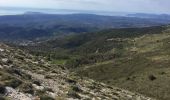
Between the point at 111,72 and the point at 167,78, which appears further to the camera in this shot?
the point at 111,72

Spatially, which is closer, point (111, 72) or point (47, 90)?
point (47, 90)

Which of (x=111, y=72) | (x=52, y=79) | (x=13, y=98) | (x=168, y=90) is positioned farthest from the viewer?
(x=111, y=72)

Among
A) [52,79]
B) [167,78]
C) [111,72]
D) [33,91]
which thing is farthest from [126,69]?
[33,91]

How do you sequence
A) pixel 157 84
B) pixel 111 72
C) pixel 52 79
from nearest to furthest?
pixel 52 79 < pixel 157 84 < pixel 111 72

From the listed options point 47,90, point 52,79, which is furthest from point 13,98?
point 52,79

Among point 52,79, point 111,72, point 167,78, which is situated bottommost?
point 111,72

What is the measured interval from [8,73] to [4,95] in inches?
220

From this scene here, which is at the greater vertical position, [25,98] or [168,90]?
[25,98]

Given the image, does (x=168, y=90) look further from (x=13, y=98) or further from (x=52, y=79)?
(x=13, y=98)

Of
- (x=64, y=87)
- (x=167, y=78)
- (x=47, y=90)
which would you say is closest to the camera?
(x=47, y=90)

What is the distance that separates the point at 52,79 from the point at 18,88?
9137mm

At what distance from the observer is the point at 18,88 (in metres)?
23.7

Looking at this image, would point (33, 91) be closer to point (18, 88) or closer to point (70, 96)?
point (18, 88)

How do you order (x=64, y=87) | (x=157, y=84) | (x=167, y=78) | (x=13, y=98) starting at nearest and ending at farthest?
(x=13, y=98), (x=64, y=87), (x=157, y=84), (x=167, y=78)
